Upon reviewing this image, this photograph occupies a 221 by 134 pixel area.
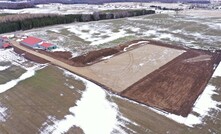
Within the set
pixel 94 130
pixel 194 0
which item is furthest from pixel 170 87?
pixel 194 0

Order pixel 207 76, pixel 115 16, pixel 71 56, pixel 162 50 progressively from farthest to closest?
1. pixel 115 16
2. pixel 162 50
3. pixel 71 56
4. pixel 207 76

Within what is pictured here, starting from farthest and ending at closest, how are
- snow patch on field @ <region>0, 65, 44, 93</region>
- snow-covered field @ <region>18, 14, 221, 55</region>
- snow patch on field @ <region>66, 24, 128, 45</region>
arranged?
1. snow patch on field @ <region>66, 24, 128, 45</region>
2. snow-covered field @ <region>18, 14, 221, 55</region>
3. snow patch on field @ <region>0, 65, 44, 93</region>

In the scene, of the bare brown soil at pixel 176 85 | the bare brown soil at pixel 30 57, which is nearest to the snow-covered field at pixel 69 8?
the bare brown soil at pixel 30 57

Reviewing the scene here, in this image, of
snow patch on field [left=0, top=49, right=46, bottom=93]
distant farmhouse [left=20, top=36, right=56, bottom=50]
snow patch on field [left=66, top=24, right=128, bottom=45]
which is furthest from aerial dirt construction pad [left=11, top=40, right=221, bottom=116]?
snow patch on field [left=66, top=24, right=128, bottom=45]

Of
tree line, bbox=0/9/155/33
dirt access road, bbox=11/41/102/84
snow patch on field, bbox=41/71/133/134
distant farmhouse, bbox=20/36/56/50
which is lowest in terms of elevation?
snow patch on field, bbox=41/71/133/134

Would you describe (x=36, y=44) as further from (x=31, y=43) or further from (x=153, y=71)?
(x=153, y=71)

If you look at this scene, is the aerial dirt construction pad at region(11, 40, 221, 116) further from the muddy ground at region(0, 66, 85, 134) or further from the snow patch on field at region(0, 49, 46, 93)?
the snow patch on field at region(0, 49, 46, 93)

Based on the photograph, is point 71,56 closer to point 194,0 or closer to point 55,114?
point 55,114
